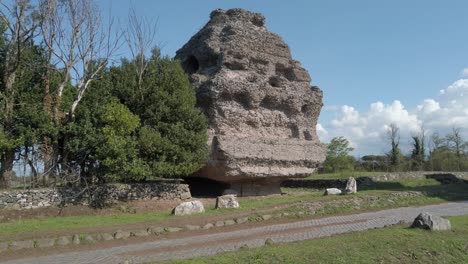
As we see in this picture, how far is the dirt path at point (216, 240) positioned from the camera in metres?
10.5

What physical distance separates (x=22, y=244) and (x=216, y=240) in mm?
5672

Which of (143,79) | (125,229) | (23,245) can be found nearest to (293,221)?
(125,229)

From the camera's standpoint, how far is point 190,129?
2250cm

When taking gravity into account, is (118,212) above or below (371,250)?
above

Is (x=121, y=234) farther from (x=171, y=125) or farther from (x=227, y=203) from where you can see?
(x=171, y=125)

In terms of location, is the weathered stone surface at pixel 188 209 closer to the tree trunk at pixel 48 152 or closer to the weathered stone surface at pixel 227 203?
the weathered stone surface at pixel 227 203

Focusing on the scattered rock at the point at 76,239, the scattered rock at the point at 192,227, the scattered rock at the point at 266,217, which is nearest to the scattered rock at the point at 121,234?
the scattered rock at the point at 76,239

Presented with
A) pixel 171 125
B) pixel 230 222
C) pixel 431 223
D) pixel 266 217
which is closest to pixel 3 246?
pixel 230 222

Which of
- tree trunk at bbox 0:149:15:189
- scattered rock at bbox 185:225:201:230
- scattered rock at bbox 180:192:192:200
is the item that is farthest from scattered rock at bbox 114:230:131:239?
tree trunk at bbox 0:149:15:189

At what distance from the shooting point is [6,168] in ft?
66.8

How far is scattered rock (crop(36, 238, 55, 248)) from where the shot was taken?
12.0 meters

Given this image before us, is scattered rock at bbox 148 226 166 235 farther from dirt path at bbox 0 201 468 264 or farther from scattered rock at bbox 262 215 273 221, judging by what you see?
scattered rock at bbox 262 215 273 221

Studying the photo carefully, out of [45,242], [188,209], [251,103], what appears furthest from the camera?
[251,103]

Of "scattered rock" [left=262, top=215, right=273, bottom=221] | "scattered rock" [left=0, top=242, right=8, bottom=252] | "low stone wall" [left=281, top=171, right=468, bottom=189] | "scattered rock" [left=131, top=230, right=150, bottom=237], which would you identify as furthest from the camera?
"low stone wall" [left=281, top=171, right=468, bottom=189]
